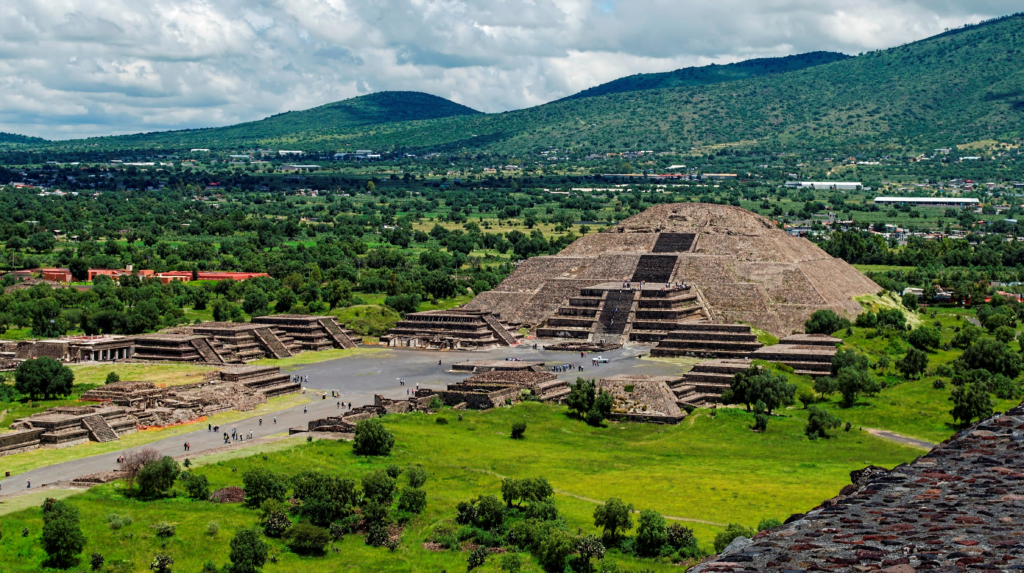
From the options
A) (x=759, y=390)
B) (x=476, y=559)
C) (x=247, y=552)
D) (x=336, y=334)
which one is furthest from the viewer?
(x=336, y=334)

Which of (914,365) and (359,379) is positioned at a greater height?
(914,365)

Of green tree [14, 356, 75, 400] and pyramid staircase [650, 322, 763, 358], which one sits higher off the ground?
pyramid staircase [650, 322, 763, 358]

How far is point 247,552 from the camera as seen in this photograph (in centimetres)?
4356

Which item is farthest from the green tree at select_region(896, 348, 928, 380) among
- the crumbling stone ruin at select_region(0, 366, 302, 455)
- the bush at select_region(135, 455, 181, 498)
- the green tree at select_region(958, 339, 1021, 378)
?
the bush at select_region(135, 455, 181, 498)

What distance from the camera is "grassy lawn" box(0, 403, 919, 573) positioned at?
4550 centimetres

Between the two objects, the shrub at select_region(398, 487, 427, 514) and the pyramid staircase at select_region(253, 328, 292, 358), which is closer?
the shrub at select_region(398, 487, 427, 514)

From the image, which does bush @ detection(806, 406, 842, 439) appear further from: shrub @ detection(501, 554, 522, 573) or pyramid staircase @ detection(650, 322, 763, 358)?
shrub @ detection(501, 554, 522, 573)

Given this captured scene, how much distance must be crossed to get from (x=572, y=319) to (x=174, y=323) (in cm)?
3984

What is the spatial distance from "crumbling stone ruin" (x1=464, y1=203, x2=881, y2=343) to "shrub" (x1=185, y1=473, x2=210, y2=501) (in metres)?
59.5

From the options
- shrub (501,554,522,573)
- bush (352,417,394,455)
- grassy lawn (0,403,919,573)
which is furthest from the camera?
bush (352,417,394,455)

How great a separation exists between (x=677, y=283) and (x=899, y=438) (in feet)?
186

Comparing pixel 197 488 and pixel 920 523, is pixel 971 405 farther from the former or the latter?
pixel 920 523

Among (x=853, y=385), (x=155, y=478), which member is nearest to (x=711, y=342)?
(x=853, y=385)

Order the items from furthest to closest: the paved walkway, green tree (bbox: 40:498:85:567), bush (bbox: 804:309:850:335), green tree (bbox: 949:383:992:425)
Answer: bush (bbox: 804:309:850:335) < green tree (bbox: 949:383:992:425) < the paved walkway < green tree (bbox: 40:498:85:567)
